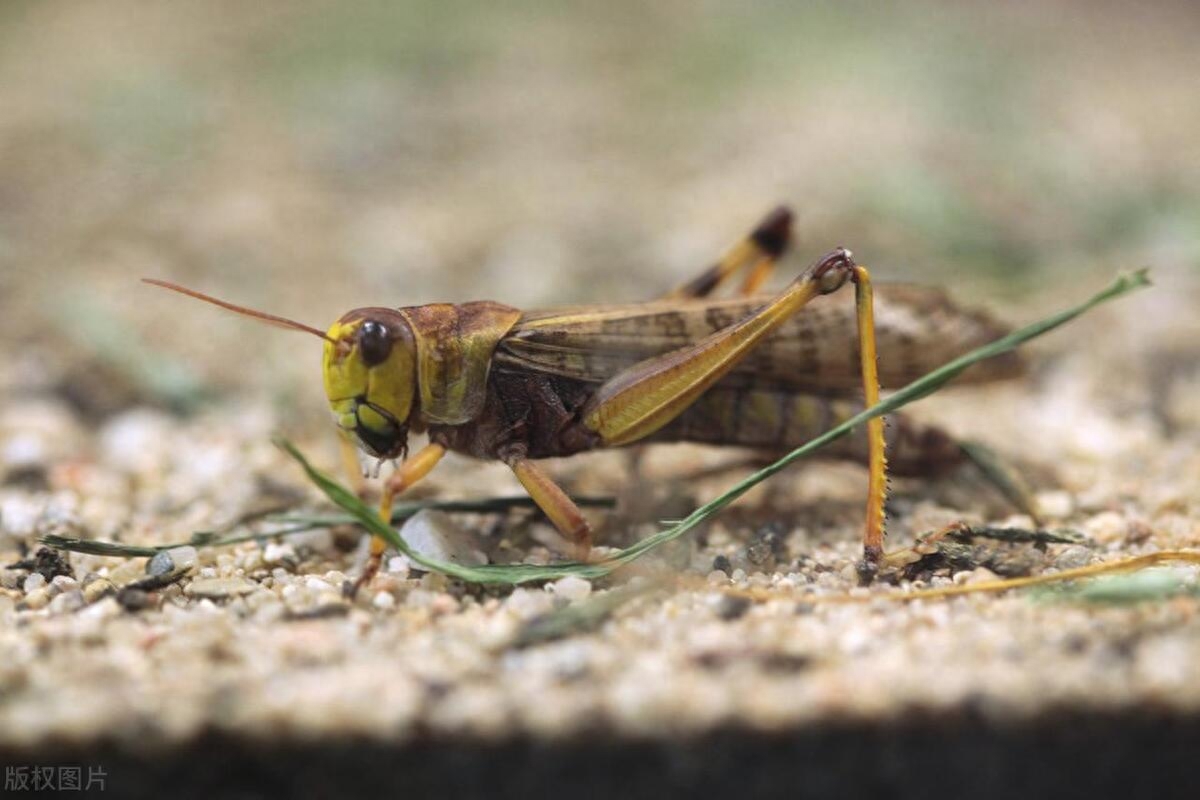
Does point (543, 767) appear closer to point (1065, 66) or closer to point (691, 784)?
point (691, 784)

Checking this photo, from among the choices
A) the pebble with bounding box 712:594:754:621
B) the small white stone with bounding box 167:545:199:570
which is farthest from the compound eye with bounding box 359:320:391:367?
the pebble with bounding box 712:594:754:621

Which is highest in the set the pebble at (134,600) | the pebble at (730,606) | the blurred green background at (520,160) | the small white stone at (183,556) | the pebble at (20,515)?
the blurred green background at (520,160)

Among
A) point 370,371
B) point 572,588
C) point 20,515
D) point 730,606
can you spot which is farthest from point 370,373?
point 20,515

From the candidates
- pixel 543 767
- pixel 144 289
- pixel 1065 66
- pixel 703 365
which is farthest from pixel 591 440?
pixel 1065 66

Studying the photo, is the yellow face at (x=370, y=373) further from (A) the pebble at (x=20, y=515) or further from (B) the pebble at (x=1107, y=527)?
(B) the pebble at (x=1107, y=527)

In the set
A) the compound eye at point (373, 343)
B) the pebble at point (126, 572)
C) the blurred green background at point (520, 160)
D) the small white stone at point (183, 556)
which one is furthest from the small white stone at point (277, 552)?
the blurred green background at point (520, 160)

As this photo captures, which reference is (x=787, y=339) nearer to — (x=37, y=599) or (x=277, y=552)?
(x=277, y=552)
